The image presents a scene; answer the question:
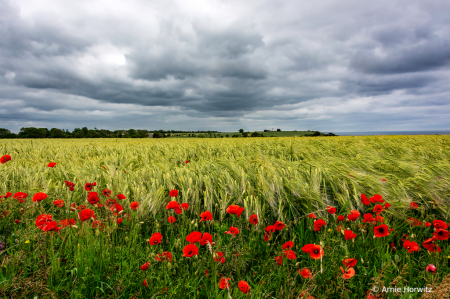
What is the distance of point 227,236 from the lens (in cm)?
192

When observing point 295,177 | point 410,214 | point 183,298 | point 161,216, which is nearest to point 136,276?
point 183,298

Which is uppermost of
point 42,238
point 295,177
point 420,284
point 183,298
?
point 295,177

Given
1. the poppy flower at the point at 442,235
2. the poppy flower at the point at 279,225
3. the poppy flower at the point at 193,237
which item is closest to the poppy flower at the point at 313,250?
the poppy flower at the point at 279,225

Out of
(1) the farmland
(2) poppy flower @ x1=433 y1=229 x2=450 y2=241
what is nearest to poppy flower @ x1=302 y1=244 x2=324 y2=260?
(1) the farmland

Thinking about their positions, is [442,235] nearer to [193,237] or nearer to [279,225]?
[279,225]

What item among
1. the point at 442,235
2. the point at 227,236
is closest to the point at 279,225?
the point at 227,236

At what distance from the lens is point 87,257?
1.47 m

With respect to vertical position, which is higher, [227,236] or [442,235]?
[442,235]

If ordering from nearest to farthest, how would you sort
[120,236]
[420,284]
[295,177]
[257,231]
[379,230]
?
[420,284] → [379,230] → [120,236] → [257,231] → [295,177]

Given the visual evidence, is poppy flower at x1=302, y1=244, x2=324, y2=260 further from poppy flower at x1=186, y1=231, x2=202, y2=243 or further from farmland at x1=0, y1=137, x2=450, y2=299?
poppy flower at x1=186, y1=231, x2=202, y2=243

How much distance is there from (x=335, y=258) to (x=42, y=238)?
2512mm

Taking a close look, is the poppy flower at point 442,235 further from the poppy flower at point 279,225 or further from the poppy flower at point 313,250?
the poppy flower at point 279,225

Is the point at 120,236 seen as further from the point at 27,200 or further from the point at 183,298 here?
the point at 27,200

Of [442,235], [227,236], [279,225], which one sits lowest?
[227,236]
